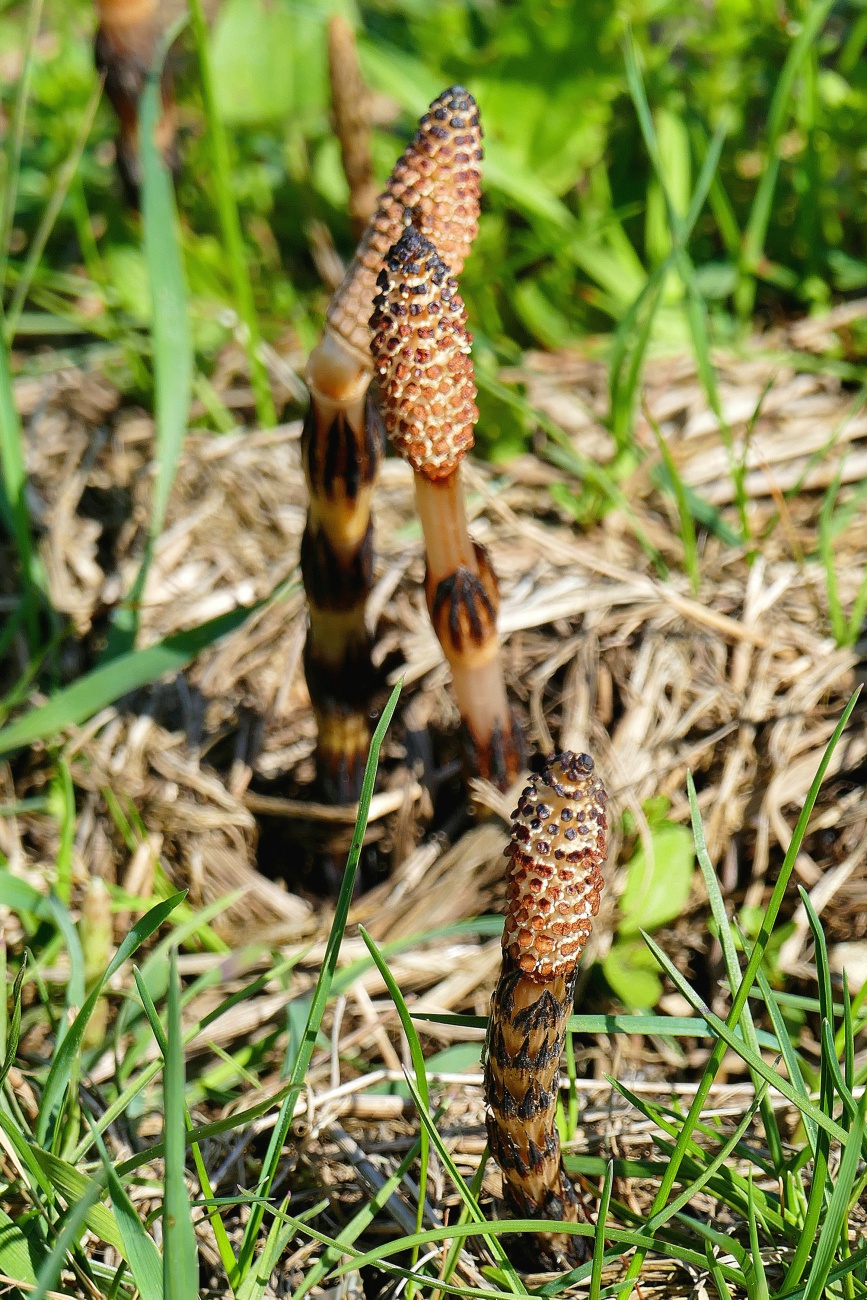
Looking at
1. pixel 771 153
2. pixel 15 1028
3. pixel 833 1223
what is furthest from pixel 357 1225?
pixel 771 153

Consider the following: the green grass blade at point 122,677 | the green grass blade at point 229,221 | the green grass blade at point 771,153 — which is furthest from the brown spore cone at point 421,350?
the green grass blade at point 771,153

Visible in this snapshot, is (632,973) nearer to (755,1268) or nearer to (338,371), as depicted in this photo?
(755,1268)

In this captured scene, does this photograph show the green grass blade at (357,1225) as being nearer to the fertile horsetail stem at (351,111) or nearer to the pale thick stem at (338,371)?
the pale thick stem at (338,371)

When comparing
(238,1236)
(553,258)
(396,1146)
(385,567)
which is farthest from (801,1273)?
(553,258)

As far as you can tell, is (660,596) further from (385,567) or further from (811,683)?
(385,567)

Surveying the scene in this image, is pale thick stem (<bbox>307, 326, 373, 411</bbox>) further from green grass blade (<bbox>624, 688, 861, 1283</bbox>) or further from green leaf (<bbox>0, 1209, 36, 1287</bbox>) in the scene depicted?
green leaf (<bbox>0, 1209, 36, 1287</bbox>)

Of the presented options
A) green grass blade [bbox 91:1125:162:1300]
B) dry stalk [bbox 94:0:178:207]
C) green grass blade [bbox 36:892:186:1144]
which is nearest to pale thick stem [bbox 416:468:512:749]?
green grass blade [bbox 36:892:186:1144]
